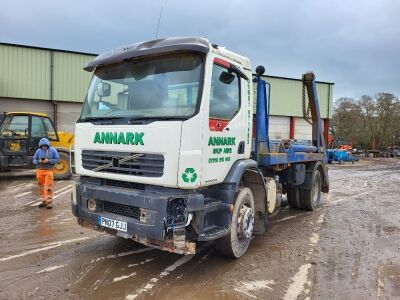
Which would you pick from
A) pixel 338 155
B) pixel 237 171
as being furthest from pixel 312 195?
pixel 338 155

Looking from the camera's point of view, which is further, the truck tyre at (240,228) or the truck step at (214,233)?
the truck tyre at (240,228)

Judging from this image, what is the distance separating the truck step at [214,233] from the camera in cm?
459

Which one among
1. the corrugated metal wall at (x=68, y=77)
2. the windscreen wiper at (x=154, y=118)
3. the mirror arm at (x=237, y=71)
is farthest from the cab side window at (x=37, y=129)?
the mirror arm at (x=237, y=71)

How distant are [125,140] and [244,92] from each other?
1833 millimetres

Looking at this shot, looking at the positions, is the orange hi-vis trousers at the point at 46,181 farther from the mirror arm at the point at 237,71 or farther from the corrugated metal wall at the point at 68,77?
the corrugated metal wall at the point at 68,77

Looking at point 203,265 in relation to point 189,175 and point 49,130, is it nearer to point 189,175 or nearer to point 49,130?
point 189,175

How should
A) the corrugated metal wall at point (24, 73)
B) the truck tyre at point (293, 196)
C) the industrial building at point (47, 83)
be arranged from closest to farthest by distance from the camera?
the truck tyre at point (293, 196)
the corrugated metal wall at point (24, 73)
the industrial building at point (47, 83)

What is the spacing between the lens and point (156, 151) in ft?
14.5

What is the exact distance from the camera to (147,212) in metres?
4.43

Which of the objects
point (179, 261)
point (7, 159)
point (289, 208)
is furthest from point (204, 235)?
point (7, 159)

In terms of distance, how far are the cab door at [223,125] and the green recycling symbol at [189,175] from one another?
14 cm

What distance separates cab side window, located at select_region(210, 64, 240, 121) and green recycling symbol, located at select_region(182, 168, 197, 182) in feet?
2.33

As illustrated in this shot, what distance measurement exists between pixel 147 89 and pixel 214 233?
1.91 m

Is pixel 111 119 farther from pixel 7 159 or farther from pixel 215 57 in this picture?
pixel 7 159
